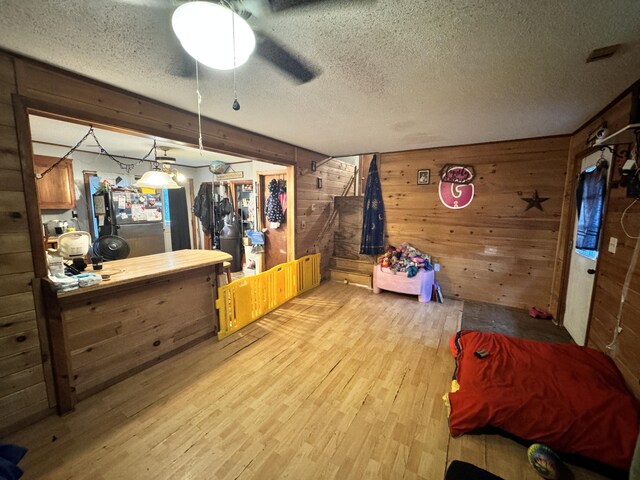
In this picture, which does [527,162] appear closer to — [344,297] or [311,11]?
[344,297]

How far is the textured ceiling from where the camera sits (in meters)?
1.21

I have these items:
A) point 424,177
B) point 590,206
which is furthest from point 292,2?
point 424,177

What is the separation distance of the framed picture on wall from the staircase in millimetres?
1093

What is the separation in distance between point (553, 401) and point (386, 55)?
2412 mm

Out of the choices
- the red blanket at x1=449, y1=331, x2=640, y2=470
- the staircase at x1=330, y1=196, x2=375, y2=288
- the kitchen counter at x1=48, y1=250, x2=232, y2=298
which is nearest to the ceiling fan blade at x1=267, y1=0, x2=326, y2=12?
the kitchen counter at x1=48, y1=250, x2=232, y2=298

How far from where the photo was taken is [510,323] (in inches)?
130

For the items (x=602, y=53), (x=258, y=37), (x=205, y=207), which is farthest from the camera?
(x=205, y=207)

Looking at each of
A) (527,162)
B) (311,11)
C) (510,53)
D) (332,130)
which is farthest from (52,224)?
(527,162)

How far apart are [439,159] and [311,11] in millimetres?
3466

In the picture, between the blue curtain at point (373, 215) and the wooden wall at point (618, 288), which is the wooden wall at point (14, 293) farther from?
the blue curtain at point (373, 215)

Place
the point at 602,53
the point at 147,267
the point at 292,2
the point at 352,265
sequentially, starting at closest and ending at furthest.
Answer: the point at 292,2
the point at 602,53
the point at 147,267
the point at 352,265

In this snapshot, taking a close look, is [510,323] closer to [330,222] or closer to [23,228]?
[330,222]

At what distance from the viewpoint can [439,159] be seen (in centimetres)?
407

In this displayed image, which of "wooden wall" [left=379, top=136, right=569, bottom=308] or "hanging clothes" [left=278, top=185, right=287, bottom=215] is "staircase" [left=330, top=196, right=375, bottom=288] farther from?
"hanging clothes" [left=278, top=185, right=287, bottom=215]
